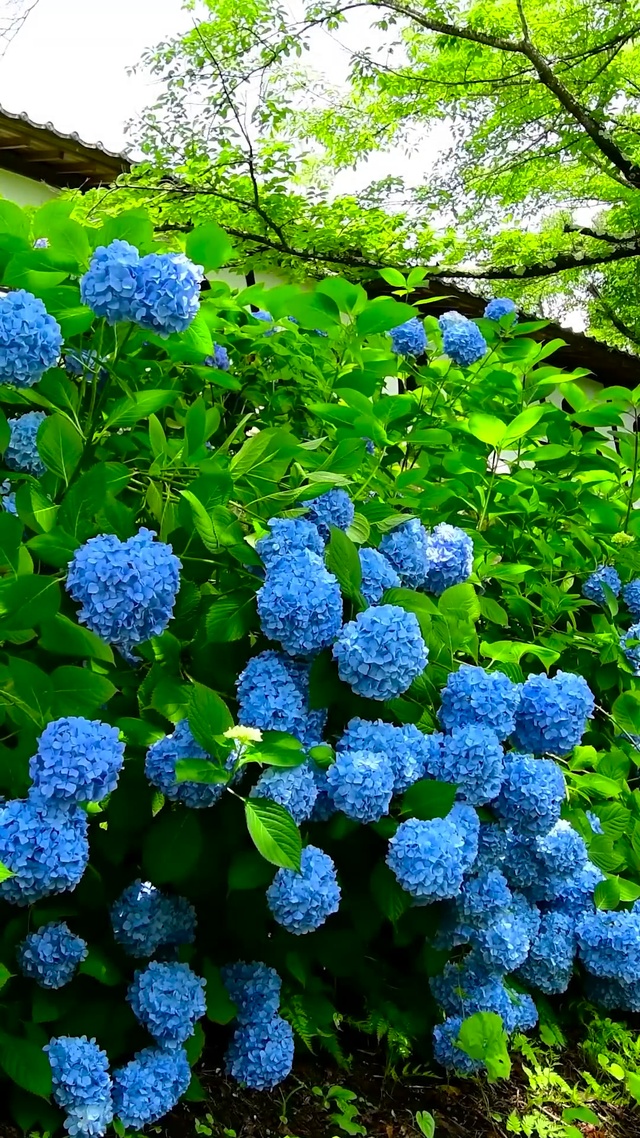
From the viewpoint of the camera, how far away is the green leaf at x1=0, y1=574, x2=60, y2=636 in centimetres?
116

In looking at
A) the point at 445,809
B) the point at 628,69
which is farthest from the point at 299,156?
the point at 445,809

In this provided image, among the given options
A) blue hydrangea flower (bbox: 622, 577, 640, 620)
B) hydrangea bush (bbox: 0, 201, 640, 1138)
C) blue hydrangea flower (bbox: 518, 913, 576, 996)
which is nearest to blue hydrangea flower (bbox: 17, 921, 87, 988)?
hydrangea bush (bbox: 0, 201, 640, 1138)

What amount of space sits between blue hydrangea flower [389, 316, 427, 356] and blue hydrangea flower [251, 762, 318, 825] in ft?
4.19

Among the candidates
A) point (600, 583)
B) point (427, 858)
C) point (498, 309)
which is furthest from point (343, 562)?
point (498, 309)

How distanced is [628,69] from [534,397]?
19.2 feet

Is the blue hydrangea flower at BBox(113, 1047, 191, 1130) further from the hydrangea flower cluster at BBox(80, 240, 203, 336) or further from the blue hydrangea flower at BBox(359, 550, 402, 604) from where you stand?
the hydrangea flower cluster at BBox(80, 240, 203, 336)

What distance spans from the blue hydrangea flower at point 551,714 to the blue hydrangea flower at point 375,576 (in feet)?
1.04

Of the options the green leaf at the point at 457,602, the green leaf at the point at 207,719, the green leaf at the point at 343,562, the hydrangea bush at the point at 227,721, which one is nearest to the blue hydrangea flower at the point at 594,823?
the hydrangea bush at the point at 227,721

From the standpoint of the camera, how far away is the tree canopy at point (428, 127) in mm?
5961

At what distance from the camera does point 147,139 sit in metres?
6.04

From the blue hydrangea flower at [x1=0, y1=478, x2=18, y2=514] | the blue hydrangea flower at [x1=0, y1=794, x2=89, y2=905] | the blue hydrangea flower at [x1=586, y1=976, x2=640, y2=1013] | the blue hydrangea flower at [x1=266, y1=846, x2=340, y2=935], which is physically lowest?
the blue hydrangea flower at [x1=586, y1=976, x2=640, y2=1013]

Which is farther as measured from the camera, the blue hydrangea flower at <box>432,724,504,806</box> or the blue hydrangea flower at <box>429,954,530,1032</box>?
the blue hydrangea flower at <box>429,954,530,1032</box>

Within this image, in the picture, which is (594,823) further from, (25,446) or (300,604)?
(25,446)

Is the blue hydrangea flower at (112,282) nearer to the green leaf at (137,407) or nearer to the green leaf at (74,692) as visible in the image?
the green leaf at (137,407)
